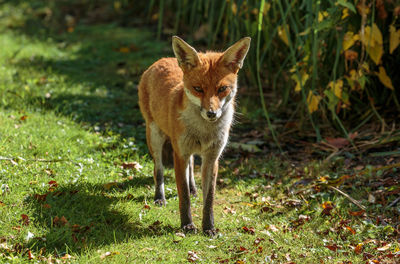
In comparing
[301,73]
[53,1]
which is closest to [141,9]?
[53,1]

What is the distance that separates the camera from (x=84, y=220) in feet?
14.6

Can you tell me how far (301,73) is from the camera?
663 cm

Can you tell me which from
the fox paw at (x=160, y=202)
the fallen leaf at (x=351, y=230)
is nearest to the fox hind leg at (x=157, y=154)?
the fox paw at (x=160, y=202)

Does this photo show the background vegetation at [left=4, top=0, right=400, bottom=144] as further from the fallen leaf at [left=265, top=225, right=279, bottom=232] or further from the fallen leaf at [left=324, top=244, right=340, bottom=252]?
the fallen leaf at [left=324, top=244, right=340, bottom=252]

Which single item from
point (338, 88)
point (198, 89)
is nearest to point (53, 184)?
point (198, 89)

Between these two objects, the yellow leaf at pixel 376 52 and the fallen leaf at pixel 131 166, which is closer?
the fallen leaf at pixel 131 166

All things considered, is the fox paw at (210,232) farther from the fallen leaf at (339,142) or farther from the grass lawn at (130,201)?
the fallen leaf at (339,142)

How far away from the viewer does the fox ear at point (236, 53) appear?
438cm

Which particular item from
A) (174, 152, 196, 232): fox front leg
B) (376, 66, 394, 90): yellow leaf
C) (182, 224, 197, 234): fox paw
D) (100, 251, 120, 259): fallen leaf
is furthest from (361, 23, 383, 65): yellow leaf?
(100, 251, 120, 259): fallen leaf

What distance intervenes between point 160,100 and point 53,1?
1031cm

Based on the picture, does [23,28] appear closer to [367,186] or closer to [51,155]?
[51,155]

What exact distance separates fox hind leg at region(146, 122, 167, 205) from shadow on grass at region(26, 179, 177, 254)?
0.30 metres

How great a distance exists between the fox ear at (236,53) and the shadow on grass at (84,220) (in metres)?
1.69

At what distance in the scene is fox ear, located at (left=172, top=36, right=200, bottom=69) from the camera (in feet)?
14.3
